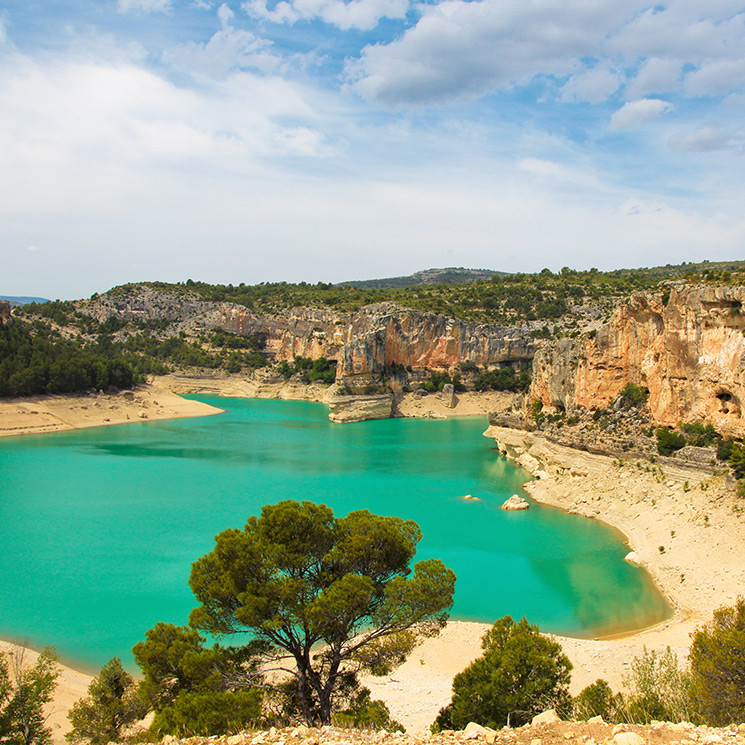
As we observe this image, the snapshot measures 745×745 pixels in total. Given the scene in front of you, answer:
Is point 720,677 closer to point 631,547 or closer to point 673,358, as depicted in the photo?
point 631,547

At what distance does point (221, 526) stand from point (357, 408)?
4036cm

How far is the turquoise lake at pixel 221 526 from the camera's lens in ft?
58.2

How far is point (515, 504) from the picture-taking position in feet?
96.9

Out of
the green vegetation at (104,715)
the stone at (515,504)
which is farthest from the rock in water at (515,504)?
the green vegetation at (104,715)

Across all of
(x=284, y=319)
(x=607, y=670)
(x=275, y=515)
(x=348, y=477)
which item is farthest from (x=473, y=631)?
(x=284, y=319)

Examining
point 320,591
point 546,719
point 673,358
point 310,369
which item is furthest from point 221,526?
point 310,369

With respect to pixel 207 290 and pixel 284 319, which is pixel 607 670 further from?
pixel 207 290

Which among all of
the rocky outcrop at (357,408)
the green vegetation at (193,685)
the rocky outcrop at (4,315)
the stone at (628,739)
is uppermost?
the rocky outcrop at (4,315)

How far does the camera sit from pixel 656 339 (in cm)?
3077

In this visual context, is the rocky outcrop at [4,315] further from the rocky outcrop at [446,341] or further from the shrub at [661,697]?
the shrub at [661,697]

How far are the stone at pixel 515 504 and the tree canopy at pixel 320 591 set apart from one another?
19.3m

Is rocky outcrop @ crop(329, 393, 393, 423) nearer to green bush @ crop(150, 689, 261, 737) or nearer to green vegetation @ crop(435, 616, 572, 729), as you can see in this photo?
green vegetation @ crop(435, 616, 572, 729)

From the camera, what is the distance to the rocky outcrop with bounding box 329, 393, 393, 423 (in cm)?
6481

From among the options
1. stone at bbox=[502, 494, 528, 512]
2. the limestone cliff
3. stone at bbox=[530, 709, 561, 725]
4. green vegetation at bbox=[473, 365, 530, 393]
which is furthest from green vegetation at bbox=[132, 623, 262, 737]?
Answer: green vegetation at bbox=[473, 365, 530, 393]
